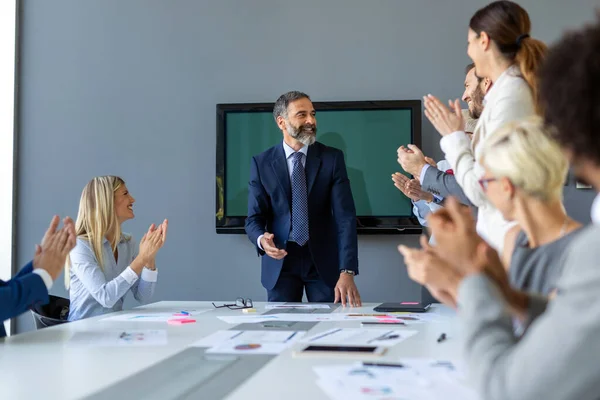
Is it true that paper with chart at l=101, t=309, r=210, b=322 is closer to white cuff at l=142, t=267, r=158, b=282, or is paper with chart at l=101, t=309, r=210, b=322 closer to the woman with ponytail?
white cuff at l=142, t=267, r=158, b=282

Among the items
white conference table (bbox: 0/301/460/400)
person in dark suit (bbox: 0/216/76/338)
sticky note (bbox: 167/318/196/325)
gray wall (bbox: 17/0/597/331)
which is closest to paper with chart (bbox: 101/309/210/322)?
sticky note (bbox: 167/318/196/325)

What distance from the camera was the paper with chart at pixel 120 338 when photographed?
1870 millimetres

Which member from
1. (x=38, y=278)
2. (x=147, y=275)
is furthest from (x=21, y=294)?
(x=147, y=275)

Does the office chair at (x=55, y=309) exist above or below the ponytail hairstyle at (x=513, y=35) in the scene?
below

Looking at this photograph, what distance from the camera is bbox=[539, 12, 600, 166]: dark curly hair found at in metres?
0.85

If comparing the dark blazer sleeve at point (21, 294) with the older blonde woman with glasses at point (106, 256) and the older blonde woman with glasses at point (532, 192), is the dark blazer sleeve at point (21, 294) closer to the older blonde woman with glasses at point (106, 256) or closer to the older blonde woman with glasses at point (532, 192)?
the older blonde woman with glasses at point (106, 256)

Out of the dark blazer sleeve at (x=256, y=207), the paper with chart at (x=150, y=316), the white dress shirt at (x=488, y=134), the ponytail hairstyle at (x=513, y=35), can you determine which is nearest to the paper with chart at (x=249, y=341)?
the paper with chart at (x=150, y=316)

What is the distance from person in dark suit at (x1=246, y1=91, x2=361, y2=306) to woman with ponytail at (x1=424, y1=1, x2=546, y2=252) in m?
1.20

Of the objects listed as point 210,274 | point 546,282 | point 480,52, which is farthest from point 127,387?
point 210,274

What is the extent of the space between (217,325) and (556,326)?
1575 mm

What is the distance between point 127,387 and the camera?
4.41ft

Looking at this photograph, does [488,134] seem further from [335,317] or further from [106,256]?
[106,256]

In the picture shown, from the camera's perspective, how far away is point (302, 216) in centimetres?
342

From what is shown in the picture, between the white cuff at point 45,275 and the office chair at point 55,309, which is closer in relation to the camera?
the white cuff at point 45,275
